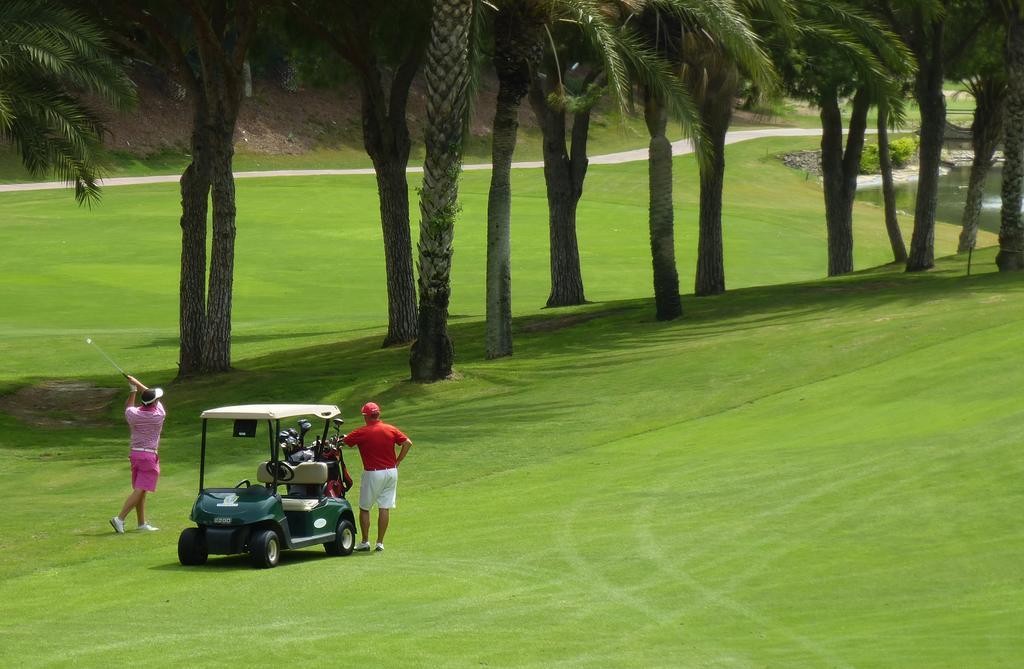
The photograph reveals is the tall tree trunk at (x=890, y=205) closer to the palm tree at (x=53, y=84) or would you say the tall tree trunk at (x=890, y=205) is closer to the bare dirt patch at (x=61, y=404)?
the bare dirt patch at (x=61, y=404)

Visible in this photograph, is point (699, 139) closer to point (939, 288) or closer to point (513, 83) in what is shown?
point (513, 83)

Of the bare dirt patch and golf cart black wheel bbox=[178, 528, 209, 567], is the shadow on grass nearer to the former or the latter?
golf cart black wheel bbox=[178, 528, 209, 567]

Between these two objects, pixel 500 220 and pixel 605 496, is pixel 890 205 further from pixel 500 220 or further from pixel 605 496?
pixel 605 496

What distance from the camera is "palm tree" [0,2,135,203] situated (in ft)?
73.9

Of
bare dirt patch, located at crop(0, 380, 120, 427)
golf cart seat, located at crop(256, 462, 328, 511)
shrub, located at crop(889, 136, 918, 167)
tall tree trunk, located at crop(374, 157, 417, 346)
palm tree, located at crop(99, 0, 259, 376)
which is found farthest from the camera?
shrub, located at crop(889, 136, 918, 167)

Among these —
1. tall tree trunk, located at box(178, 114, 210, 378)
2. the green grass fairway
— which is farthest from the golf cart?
tall tree trunk, located at box(178, 114, 210, 378)

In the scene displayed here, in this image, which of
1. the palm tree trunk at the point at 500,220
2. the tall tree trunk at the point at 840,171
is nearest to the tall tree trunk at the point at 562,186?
the tall tree trunk at the point at 840,171

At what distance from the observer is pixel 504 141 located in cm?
2720

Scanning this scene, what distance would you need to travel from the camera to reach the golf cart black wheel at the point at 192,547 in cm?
1368

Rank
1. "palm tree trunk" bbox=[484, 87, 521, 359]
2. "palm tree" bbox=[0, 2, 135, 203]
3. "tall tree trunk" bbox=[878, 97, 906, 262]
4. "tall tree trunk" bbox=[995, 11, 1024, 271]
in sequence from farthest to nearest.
→ 1. "tall tree trunk" bbox=[878, 97, 906, 262]
2. "tall tree trunk" bbox=[995, 11, 1024, 271]
3. "palm tree trunk" bbox=[484, 87, 521, 359]
4. "palm tree" bbox=[0, 2, 135, 203]

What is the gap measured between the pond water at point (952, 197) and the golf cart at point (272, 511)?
188ft

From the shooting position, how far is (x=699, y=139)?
2589 centimetres

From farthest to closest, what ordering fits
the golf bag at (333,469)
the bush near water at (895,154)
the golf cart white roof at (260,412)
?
the bush near water at (895,154)
the golf bag at (333,469)
the golf cart white roof at (260,412)

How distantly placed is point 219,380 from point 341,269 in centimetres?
2280
